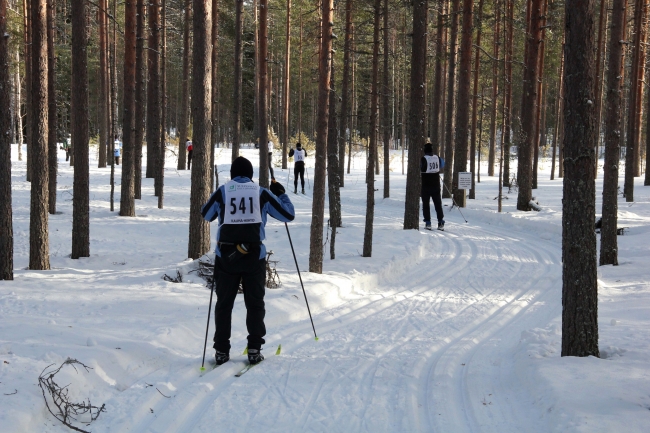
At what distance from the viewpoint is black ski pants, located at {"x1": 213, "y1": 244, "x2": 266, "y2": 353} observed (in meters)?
6.14

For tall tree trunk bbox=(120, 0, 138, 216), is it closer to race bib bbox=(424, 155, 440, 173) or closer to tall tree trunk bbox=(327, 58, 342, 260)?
tall tree trunk bbox=(327, 58, 342, 260)

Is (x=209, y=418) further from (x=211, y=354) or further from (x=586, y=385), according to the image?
(x=586, y=385)

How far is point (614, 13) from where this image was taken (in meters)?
12.1

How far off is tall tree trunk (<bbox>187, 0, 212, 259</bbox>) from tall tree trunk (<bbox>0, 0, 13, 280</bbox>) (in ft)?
9.51

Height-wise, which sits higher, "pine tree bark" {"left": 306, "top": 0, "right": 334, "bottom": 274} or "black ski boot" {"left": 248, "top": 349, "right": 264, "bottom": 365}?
"pine tree bark" {"left": 306, "top": 0, "right": 334, "bottom": 274}

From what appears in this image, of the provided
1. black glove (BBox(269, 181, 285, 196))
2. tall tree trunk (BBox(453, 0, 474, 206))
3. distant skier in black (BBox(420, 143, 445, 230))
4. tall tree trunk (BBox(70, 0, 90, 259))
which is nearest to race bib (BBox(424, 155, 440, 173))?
distant skier in black (BBox(420, 143, 445, 230))

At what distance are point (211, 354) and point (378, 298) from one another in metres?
3.95

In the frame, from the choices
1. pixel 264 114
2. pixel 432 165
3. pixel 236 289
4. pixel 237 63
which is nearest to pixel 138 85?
pixel 237 63

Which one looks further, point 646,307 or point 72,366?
point 646,307

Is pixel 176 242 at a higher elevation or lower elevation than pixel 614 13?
lower

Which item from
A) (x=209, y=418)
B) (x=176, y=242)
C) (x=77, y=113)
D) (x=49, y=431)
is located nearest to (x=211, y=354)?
(x=209, y=418)

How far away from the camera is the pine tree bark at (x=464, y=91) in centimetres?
1931

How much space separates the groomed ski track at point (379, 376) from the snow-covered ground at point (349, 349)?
0.02 m

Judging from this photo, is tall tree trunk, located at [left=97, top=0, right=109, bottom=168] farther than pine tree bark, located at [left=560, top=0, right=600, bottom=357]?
Yes
